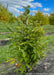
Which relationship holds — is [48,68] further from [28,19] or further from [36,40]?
[28,19]

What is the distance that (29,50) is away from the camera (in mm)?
3055

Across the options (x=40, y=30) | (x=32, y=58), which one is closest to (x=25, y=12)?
(x=40, y=30)

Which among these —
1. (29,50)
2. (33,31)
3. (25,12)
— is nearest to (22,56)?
(29,50)

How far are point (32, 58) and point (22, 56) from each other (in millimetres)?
311

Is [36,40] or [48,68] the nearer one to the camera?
[36,40]

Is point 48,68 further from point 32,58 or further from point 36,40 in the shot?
point 36,40

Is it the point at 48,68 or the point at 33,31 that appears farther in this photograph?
the point at 48,68

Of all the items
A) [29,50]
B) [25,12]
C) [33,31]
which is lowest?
[29,50]

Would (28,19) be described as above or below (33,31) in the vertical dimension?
above

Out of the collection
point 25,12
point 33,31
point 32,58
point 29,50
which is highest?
point 25,12

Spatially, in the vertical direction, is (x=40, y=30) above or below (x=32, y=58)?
above

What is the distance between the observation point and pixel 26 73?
309cm

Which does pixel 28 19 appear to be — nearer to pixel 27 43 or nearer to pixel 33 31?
pixel 33 31

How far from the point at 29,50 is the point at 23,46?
207 millimetres
